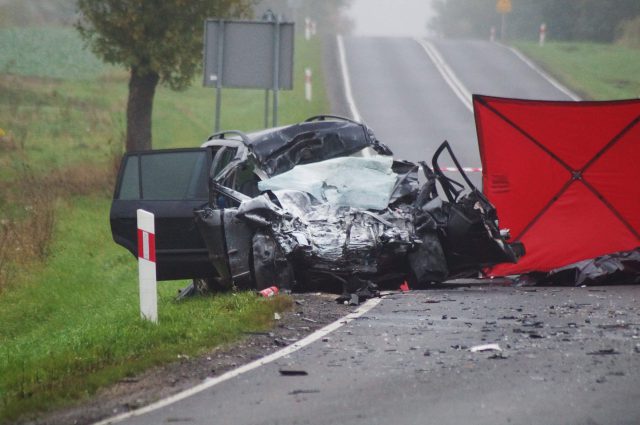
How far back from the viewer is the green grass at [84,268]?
28.1 feet

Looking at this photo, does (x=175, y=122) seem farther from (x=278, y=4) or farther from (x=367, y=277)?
(x=278, y=4)

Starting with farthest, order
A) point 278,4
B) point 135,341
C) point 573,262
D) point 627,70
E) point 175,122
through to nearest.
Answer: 1. point 278,4
2. point 627,70
3. point 175,122
4. point 573,262
5. point 135,341

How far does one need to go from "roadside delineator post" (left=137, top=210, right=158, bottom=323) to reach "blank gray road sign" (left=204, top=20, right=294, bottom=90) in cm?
963

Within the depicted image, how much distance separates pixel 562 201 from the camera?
13.4 metres

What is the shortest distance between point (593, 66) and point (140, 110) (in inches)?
990

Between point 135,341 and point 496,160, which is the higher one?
point 496,160

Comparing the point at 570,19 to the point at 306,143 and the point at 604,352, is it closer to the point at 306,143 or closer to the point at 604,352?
the point at 306,143

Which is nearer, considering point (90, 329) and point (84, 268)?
point (90, 329)

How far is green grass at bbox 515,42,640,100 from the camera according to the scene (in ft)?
130

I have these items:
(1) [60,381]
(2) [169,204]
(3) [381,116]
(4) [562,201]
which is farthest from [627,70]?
(1) [60,381]

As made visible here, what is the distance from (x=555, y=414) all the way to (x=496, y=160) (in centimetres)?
712

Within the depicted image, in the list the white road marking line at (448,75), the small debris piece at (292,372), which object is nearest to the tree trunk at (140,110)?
the white road marking line at (448,75)

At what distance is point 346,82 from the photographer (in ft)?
133

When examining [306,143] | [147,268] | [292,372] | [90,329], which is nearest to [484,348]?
[292,372]
